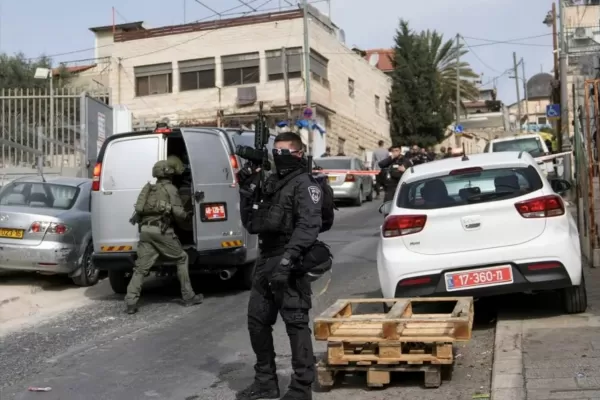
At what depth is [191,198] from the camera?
10.3m

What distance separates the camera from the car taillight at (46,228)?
11.0 metres

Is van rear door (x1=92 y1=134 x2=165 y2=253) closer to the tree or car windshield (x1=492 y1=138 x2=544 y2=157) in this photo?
car windshield (x1=492 y1=138 x2=544 y2=157)

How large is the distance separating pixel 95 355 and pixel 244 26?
3208 centimetres

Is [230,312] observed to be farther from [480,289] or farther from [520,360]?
[520,360]

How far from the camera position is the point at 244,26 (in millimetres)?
38156

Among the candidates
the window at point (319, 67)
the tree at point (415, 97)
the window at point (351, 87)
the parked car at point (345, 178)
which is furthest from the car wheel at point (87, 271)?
the tree at point (415, 97)

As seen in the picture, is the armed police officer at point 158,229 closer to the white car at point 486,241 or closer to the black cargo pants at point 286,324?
the white car at point 486,241

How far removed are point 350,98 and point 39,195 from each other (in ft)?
104

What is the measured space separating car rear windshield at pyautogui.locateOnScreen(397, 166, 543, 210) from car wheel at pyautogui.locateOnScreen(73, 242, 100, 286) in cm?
556

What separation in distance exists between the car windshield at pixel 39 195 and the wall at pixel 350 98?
1016 inches

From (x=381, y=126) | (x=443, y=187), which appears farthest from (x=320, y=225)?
(x=381, y=126)

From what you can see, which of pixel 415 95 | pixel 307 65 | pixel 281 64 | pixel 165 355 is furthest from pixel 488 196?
pixel 415 95

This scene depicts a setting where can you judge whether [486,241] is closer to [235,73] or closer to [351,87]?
[235,73]

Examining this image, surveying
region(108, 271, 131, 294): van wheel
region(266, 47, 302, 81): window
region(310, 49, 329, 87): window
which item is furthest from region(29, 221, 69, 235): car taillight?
region(310, 49, 329, 87): window
